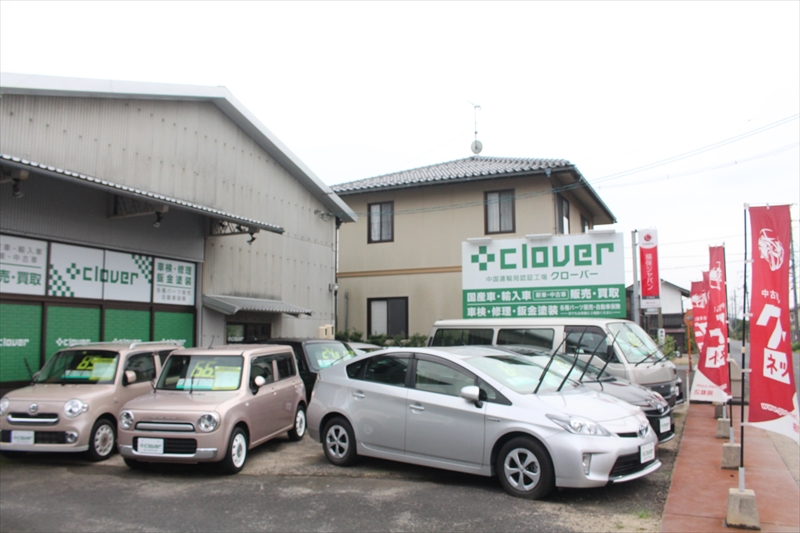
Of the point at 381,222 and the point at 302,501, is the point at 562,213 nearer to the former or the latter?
the point at 381,222

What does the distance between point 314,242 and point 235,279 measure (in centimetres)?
357

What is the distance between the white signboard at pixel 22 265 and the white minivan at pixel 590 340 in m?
6.77

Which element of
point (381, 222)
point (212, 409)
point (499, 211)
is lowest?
point (212, 409)

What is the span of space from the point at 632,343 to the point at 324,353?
18.1 feet

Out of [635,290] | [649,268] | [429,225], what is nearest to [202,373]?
[635,290]

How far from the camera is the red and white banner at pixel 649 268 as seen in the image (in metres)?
19.0

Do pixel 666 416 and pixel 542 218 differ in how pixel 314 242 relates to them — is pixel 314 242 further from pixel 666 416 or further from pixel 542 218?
pixel 666 416

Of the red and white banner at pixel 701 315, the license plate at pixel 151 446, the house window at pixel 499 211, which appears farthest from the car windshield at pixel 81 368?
the house window at pixel 499 211

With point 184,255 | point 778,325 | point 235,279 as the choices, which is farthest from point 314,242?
point 778,325

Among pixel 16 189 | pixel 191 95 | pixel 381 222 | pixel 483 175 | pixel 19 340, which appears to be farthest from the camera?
pixel 381 222

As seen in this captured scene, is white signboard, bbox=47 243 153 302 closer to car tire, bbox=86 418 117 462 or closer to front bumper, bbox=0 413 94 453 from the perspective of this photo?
front bumper, bbox=0 413 94 453

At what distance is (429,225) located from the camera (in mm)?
20156

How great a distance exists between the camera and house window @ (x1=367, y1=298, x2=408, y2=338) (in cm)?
2031

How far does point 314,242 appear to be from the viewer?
58.6 ft
